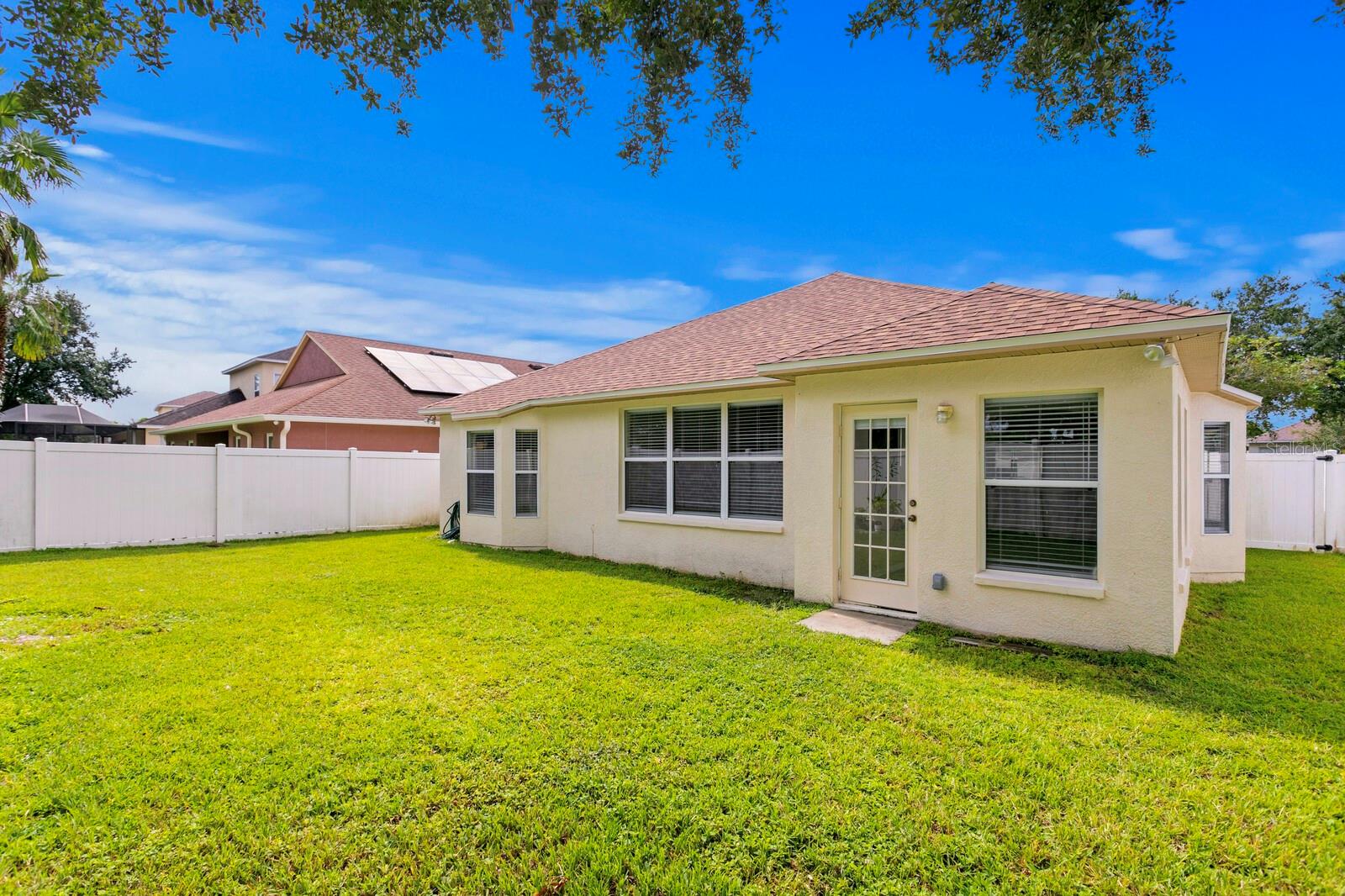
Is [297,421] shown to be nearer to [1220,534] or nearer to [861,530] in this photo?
[861,530]

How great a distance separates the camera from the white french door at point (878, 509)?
6832mm

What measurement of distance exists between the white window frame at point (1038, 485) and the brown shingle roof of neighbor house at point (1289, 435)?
119 ft

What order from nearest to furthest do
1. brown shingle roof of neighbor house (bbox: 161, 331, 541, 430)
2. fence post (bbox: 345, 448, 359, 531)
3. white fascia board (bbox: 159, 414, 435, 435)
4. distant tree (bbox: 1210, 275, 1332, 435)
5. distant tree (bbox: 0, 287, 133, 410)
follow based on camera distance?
1. fence post (bbox: 345, 448, 359, 531)
2. white fascia board (bbox: 159, 414, 435, 435)
3. brown shingle roof of neighbor house (bbox: 161, 331, 541, 430)
4. distant tree (bbox: 1210, 275, 1332, 435)
5. distant tree (bbox: 0, 287, 133, 410)

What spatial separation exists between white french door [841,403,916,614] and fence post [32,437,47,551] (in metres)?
13.9

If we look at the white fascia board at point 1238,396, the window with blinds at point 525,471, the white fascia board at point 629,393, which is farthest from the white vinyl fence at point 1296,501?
the window with blinds at point 525,471

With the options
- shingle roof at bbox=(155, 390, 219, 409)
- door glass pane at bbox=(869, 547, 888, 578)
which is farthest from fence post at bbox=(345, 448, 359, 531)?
shingle roof at bbox=(155, 390, 219, 409)

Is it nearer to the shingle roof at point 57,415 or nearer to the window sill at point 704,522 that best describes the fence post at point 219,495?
the window sill at point 704,522

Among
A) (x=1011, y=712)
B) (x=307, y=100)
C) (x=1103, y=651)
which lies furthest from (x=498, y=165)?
(x=1103, y=651)

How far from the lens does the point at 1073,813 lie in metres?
3.09

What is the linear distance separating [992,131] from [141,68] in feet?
22.1

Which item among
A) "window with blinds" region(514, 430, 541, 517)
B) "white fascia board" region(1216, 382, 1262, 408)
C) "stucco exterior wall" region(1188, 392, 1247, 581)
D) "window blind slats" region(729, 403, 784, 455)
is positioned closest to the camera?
"window blind slats" region(729, 403, 784, 455)

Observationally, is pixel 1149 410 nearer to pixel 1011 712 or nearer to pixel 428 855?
pixel 1011 712

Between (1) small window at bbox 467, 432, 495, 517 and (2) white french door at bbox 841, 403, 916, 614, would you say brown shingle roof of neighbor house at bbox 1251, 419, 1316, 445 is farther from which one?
(1) small window at bbox 467, 432, 495, 517

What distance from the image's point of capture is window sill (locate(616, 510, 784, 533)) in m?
8.50
